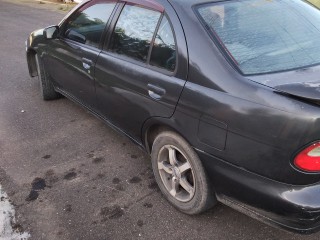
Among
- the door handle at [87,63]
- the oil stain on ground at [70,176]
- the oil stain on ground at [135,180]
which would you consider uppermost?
the door handle at [87,63]

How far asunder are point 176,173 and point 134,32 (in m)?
1.24

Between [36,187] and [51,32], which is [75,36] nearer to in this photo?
[51,32]

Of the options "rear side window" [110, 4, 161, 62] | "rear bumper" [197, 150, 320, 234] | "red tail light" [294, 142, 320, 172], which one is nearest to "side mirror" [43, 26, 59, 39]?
"rear side window" [110, 4, 161, 62]

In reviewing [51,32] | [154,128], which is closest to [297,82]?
[154,128]

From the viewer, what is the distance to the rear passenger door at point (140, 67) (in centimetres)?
271

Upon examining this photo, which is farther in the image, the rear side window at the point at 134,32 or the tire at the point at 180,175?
the rear side window at the point at 134,32

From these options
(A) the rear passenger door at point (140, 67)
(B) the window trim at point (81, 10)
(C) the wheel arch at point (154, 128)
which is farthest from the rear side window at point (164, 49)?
(B) the window trim at point (81, 10)

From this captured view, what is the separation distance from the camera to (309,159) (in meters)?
2.11

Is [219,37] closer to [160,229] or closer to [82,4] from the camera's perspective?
[160,229]

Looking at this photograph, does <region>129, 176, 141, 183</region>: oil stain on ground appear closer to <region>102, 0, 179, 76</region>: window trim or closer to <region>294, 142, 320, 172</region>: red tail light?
<region>102, 0, 179, 76</region>: window trim

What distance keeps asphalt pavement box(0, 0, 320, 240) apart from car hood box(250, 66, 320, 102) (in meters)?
1.16

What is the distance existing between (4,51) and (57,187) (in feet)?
18.2

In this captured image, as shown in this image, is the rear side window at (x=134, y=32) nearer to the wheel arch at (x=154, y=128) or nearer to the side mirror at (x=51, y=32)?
the wheel arch at (x=154, y=128)

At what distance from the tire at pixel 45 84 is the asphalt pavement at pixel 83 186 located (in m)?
0.10
